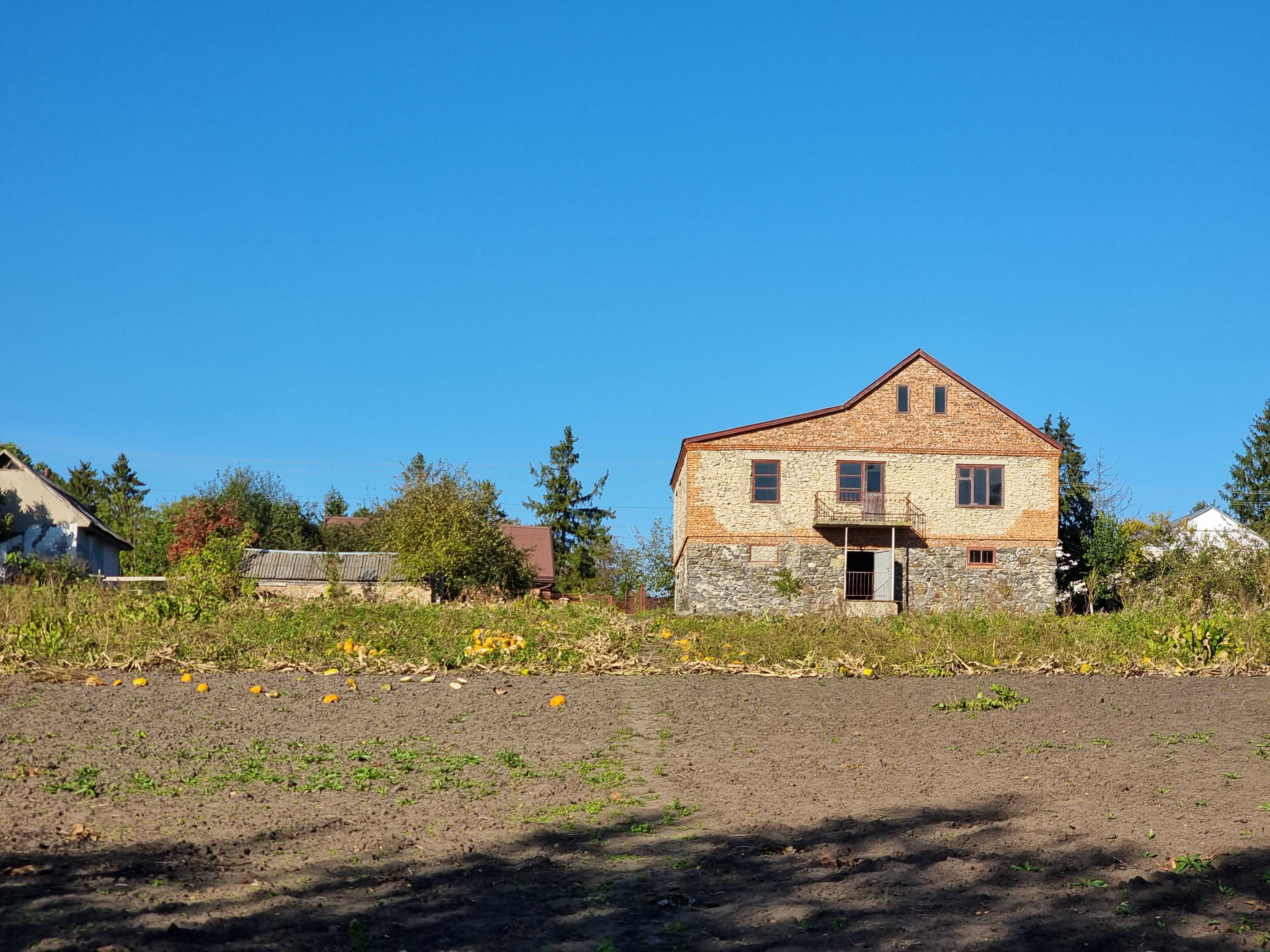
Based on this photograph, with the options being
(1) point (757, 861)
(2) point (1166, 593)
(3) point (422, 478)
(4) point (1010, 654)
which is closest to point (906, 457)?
(2) point (1166, 593)

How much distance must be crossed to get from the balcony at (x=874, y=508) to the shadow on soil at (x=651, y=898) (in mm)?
33069

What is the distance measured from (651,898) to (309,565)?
4851 centimetres

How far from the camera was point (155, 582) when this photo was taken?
34.9 m

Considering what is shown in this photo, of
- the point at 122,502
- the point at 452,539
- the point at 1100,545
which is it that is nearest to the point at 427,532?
the point at 452,539

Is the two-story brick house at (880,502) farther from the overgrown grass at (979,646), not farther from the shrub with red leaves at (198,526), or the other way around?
the shrub with red leaves at (198,526)

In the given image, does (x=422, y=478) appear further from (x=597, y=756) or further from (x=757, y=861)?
(x=757, y=861)

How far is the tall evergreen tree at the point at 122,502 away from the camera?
200 feet

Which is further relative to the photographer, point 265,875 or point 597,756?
point 597,756

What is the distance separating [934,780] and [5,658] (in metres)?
10.7

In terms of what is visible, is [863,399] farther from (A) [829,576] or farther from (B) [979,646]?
(B) [979,646]

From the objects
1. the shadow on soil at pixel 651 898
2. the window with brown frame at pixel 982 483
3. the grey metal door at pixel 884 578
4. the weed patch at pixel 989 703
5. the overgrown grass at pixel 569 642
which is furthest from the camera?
the window with brown frame at pixel 982 483

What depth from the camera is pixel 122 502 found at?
81.9m

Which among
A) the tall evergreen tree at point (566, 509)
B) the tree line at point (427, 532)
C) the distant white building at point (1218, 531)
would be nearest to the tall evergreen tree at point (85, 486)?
the tree line at point (427, 532)

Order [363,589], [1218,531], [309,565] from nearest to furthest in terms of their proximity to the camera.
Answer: [1218,531] < [363,589] < [309,565]
